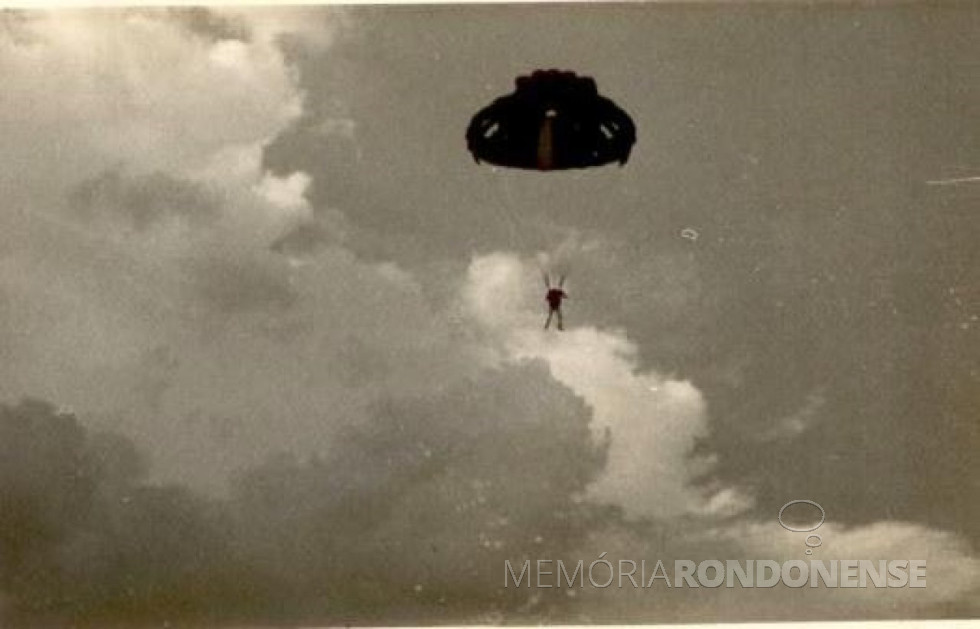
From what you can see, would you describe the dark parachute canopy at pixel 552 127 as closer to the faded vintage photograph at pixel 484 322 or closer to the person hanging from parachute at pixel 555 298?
the faded vintage photograph at pixel 484 322

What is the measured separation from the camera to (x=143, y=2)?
4.18 meters

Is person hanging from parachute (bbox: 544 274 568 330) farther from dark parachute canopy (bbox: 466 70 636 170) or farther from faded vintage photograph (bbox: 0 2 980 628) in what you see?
dark parachute canopy (bbox: 466 70 636 170)

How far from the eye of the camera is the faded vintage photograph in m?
4.18

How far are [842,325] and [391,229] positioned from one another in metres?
1.91

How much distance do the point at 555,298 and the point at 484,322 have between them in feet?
1.01

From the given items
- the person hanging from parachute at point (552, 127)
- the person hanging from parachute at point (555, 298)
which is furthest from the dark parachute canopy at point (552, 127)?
the person hanging from parachute at point (555, 298)

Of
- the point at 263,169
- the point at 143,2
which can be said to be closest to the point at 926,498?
the point at 263,169

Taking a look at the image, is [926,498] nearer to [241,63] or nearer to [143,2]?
[241,63]

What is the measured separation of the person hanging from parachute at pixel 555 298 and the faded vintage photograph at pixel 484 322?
0.07ft

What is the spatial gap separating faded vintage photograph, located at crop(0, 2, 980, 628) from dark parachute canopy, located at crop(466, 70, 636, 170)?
0.03 m

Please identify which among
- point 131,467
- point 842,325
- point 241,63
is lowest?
point 131,467

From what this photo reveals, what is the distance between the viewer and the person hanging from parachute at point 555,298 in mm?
4234

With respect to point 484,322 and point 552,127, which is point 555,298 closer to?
point 484,322

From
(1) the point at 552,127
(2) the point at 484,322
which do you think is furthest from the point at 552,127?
(2) the point at 484,322
